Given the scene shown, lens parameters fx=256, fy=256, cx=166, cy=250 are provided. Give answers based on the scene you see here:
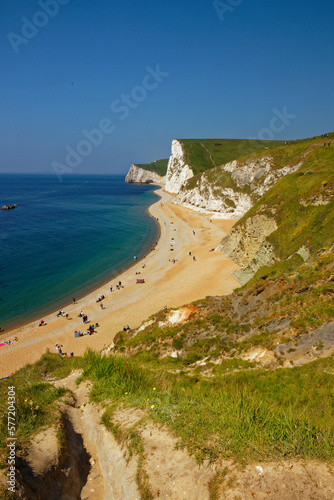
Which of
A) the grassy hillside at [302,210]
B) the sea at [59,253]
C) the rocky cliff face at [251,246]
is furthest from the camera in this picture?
the sea at [59,253]

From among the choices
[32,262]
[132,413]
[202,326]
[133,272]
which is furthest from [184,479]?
[32,262]

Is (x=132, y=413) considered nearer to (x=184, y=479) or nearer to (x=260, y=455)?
(x=184, y=479)

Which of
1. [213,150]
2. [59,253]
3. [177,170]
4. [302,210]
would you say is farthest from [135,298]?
[213,150]

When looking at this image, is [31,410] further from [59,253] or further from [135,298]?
[59,253]

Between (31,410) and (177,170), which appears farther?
(177,170)

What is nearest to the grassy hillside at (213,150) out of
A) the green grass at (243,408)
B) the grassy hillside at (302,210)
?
the grassy hillside at (302,210)

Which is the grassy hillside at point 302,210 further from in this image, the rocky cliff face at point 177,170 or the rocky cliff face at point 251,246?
the rocky cliff face at point 177,170
